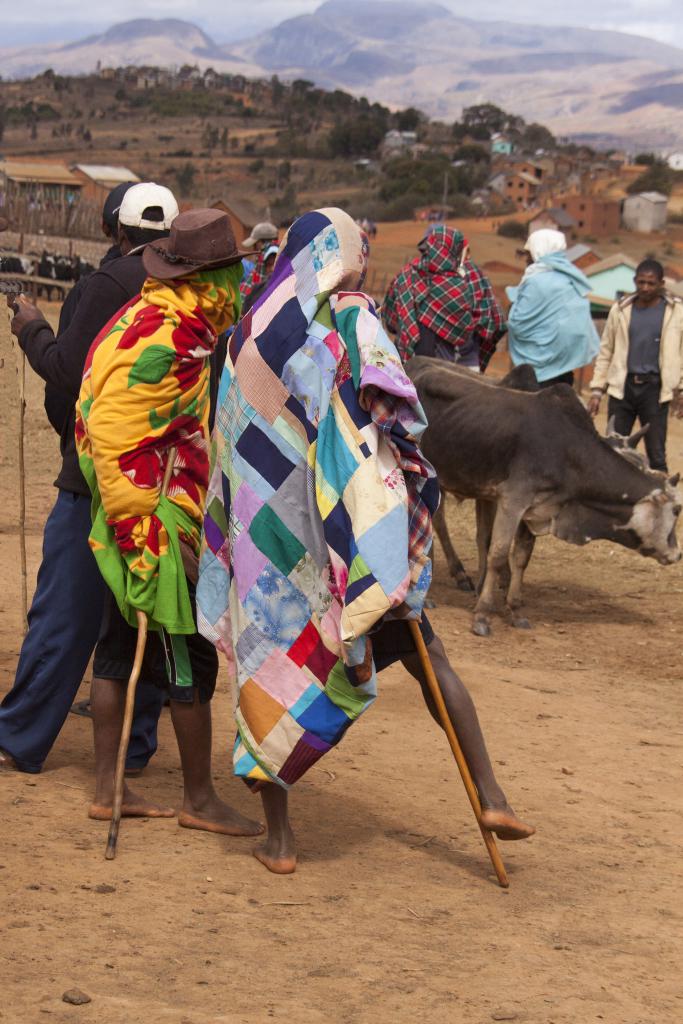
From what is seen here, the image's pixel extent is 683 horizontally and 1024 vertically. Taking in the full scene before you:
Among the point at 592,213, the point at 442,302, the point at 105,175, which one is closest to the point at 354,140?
the point at 105,175

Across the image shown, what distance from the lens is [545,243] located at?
10367 millimetres

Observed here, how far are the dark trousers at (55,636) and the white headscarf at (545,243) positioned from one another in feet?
20.4

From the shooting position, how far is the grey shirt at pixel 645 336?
34.1 feet

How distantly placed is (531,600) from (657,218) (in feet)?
179

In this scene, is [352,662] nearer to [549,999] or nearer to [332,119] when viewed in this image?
[549,999]

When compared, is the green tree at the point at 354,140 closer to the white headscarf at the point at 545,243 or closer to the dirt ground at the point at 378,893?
the white headscarf at the point at 545,243

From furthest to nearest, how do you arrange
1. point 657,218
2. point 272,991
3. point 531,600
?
point 657,218 < point 531,600 < point 272,991

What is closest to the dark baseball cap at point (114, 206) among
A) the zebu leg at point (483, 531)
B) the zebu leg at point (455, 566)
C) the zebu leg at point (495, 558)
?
the zebu leg at point (495, 558)

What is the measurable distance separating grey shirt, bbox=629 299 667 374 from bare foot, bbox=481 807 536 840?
6522 mm

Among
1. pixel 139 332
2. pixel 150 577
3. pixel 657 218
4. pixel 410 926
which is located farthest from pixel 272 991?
pixel 657 218

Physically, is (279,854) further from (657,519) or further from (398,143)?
(398,143)

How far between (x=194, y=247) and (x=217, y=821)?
1.77 metres

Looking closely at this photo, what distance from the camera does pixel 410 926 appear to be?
407cm

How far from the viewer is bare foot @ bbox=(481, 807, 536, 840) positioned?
4.39 metres
